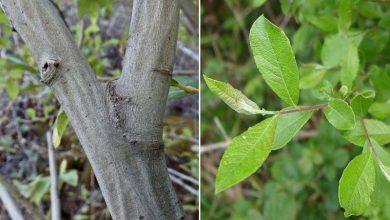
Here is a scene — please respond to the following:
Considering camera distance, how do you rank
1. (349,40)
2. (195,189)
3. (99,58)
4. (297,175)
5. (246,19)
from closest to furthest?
1. (349,40)
2. (195,189)
3. (99,58)
4. (297,175)
5. (246,19)

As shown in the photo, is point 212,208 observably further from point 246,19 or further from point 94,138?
point 94,138

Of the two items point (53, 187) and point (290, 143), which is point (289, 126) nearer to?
point (53, 187)

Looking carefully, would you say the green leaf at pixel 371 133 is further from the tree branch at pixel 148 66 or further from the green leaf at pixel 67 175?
the green leaf at pixel 67 175

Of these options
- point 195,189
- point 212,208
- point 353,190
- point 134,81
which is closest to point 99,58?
point 195,189

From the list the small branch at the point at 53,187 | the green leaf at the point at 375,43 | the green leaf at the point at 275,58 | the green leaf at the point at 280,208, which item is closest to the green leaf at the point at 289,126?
the green leaf at the point at 275,58

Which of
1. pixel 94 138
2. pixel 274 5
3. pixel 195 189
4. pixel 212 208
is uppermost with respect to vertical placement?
pixel 94 138

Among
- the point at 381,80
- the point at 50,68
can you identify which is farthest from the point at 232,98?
the point at 381,80
